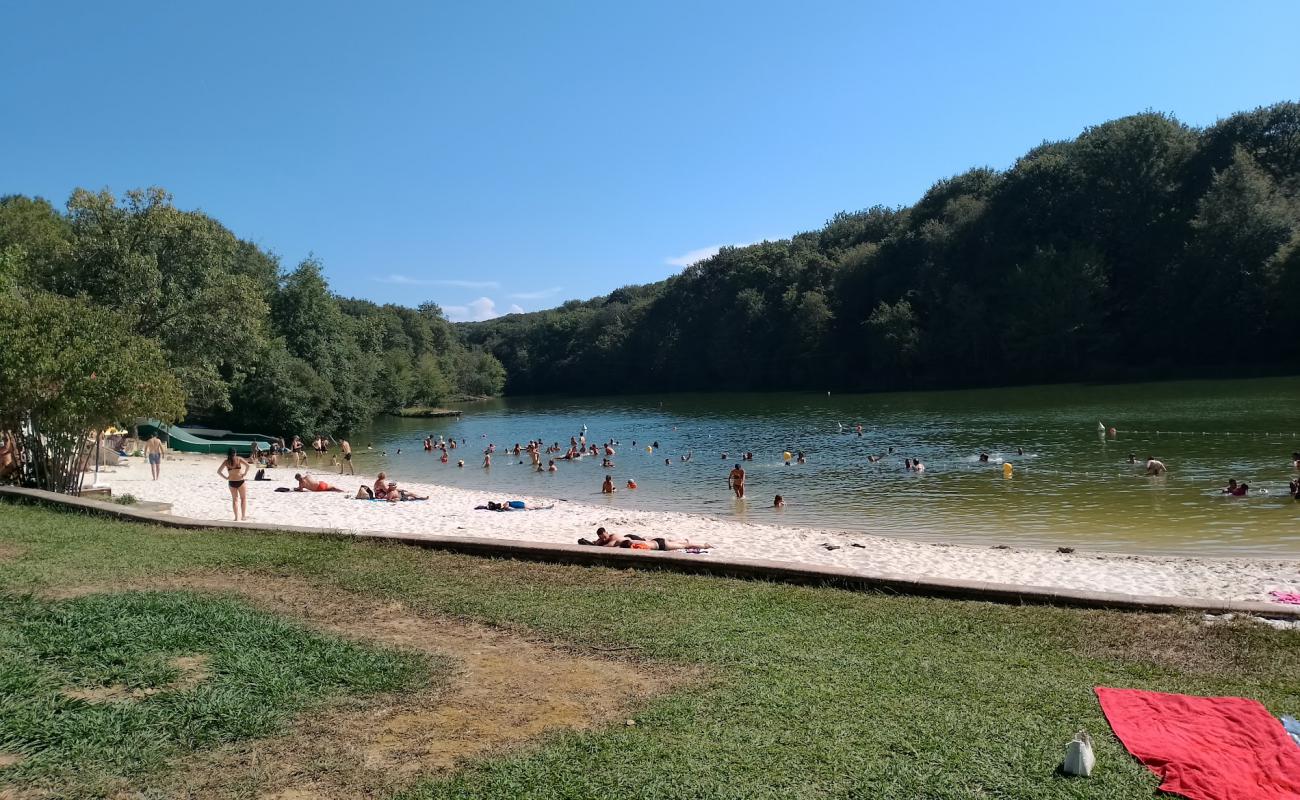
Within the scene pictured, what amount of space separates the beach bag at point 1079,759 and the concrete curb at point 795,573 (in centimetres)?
406

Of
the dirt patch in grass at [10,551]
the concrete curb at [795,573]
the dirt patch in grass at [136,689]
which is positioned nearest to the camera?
the dirt patch in grass at [136,689]

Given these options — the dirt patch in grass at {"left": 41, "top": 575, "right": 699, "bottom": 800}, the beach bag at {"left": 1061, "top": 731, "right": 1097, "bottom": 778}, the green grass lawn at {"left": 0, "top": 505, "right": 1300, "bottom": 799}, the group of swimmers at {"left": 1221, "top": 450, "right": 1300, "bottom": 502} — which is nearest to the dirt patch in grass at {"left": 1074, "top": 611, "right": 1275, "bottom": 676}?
the green grass lawn at {"left": 0, "top": 505, "right": 1300, "bottom": 799}

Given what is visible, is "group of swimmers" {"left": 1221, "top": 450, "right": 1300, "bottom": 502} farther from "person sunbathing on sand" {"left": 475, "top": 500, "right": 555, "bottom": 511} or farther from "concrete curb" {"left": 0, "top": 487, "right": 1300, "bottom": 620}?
"person sunbathing on sand" {"left": 475, "top": 500, "right": 555, "bottom": 511}

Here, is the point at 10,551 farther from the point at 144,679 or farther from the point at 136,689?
the point at 136,689

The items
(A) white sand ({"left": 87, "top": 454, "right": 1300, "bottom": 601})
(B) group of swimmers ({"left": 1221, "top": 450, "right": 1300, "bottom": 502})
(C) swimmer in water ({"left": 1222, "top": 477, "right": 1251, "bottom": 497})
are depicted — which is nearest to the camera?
(A) white sand ({"left": 87, "top": 454, "right": 1300, "bottom": 601})

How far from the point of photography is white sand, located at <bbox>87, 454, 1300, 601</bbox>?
1268 cm

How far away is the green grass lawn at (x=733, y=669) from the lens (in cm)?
493

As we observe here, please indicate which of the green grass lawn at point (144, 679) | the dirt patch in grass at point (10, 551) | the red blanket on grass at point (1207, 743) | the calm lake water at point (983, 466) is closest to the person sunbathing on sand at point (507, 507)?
the calm lake water at point (983, 466)

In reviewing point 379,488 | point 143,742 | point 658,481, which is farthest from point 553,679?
point 658,481

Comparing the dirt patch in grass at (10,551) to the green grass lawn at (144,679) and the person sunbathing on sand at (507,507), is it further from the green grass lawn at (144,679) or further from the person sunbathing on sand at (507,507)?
the person sunbathing on sand at (507,507)

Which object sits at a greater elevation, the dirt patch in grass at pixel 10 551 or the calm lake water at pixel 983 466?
the dirt patch in grass at pixel 10 551

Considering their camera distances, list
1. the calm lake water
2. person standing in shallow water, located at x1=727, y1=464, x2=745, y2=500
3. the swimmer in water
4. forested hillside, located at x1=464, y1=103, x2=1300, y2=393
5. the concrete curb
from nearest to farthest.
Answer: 1. the concrete curb
2. the calm lake water
3. the swimmer in water
4. person standing in shallow water, located at x1=727, y1=464, x2=745, y2=500
5. forested hillside, located at x1=464, y1=103, x2=1300, y2=393

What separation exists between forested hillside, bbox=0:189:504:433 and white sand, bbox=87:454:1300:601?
515cm

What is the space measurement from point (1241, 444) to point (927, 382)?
51338 millimetres
